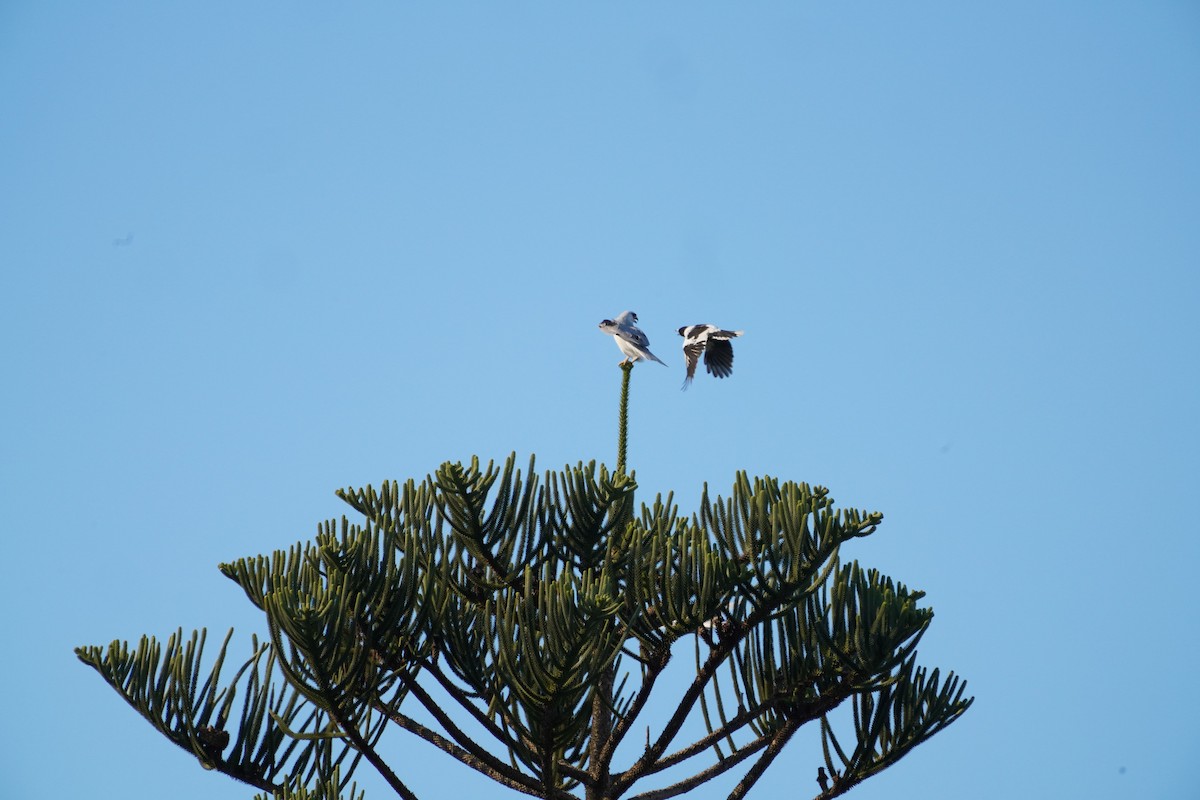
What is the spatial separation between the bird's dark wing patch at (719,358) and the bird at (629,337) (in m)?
0.75

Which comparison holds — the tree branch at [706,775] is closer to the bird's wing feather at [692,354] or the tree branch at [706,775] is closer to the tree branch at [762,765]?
the tree branch at [762,765]

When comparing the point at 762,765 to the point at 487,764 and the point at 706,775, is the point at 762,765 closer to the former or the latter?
the point at 706,775

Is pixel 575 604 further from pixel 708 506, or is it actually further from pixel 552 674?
pixel 708 506

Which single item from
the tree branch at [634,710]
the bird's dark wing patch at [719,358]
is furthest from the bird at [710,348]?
the tree branch at [634,710]

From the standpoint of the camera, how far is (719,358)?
9438 millimetres

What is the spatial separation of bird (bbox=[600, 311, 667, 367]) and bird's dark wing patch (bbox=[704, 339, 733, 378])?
0.75 meters

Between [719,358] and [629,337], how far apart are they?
0.95m

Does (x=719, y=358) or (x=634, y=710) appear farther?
(x=719, y=358)

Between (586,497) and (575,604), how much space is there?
111 cm

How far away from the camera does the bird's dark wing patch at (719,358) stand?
9430 mm

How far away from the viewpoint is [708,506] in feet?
26.5

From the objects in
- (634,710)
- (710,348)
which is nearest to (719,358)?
(710,348)

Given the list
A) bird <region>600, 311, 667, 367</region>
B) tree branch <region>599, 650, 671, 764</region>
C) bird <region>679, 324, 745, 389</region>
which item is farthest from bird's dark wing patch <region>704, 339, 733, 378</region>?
tree branch <region>599, 650, 671, 764</region>

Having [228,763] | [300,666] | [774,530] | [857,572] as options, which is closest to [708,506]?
[774,530]
